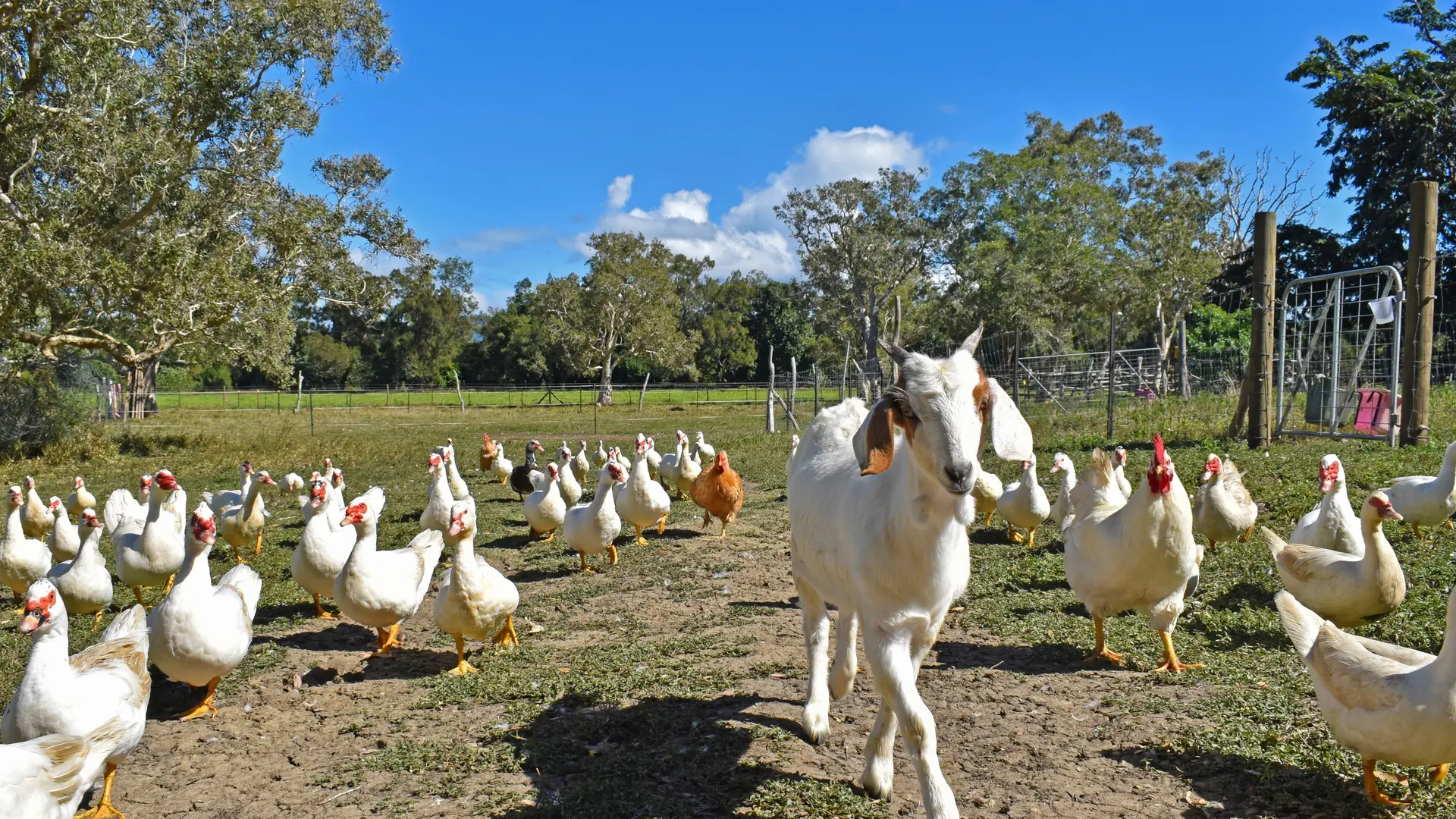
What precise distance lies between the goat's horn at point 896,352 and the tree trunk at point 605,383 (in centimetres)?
4078

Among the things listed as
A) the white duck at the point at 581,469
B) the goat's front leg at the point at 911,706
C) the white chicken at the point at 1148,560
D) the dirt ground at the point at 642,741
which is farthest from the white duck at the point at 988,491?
the white duck at the point at 581,469

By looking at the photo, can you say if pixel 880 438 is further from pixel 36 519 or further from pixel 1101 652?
pixel 36 519

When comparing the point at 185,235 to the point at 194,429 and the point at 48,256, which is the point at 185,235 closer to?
the point at 48,256

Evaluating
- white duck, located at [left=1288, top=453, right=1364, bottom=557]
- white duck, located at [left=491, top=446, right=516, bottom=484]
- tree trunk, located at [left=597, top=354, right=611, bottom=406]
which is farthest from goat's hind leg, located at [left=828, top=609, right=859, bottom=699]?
tree trunk, located at [left=597, top=354, right=611, bottom=406]

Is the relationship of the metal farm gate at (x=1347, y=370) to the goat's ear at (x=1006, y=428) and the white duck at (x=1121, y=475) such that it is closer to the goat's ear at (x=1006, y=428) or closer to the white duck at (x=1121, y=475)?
the white duck at (x=1121, y=475)

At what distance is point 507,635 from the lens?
638cm

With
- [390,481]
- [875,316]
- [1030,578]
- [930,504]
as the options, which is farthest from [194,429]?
[875,316]

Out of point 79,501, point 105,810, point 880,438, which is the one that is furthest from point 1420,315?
point 79,501

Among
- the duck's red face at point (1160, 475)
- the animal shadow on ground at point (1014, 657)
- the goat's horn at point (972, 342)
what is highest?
the goat's horn at point (972, 342)

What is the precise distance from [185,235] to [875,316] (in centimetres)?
3579

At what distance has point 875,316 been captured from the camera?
4897cm

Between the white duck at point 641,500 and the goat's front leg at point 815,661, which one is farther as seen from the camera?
the white duck at point 641,500

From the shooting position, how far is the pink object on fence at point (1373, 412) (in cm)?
1229

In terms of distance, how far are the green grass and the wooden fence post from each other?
0.38m
